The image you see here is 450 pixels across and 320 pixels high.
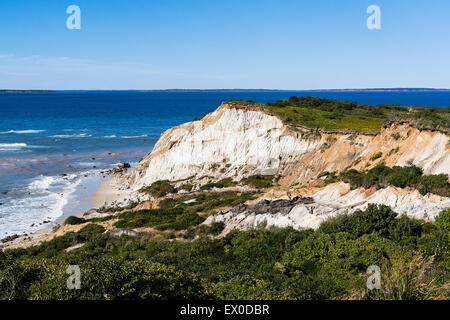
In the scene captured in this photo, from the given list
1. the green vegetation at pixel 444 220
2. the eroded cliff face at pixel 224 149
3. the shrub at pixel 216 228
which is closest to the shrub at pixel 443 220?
the green vegetation at pixel 444 220

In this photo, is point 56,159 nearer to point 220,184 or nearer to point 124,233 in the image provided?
point 220,184

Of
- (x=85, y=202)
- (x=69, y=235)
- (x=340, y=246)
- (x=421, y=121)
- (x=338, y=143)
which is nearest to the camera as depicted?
(x=340, y=246)

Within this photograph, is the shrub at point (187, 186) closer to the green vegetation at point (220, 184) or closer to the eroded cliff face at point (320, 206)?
the green vegetation at point (220, 184)

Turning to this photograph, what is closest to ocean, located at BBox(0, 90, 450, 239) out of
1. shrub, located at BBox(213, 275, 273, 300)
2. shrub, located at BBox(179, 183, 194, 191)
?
shrub, located at BBox(179, 183, 194, 191)
